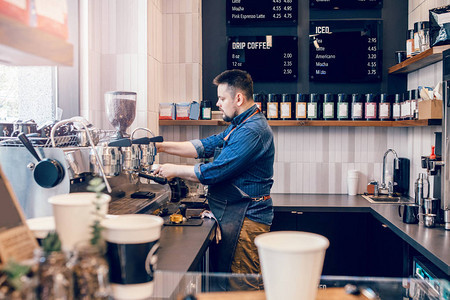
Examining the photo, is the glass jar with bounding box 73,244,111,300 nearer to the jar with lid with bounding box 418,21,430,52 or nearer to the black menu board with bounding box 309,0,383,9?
the jar with lid with bounding box 418,21,430,52

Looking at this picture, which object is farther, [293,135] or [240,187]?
[293,135]

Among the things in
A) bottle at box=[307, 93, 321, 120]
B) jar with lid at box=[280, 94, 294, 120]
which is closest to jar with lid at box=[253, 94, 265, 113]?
jar with lid at box=[280, 94, 294, 120]

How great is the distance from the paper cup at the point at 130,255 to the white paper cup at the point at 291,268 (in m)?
0.25

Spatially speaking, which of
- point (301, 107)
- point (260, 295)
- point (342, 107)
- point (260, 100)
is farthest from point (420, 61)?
point (260, 295)

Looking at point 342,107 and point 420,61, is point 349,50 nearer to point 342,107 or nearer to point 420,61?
point 342,107

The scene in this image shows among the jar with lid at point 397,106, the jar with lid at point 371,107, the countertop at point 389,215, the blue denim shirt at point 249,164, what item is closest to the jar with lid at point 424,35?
the jar with lid at point 397,106

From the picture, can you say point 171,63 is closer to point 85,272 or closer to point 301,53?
point 301,53

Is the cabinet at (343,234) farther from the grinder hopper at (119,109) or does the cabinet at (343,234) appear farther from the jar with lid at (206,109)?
the grinder hopper at (119,109)

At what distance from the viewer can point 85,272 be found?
843 millimetres

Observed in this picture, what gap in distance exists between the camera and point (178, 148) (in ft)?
10.9

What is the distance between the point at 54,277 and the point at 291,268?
448mm

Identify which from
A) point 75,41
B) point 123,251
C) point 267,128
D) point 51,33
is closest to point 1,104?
point 75,41

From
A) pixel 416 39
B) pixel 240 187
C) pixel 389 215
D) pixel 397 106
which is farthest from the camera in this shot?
pixel 397 106

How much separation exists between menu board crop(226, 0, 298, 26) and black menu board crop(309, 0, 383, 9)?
0.63 feet
